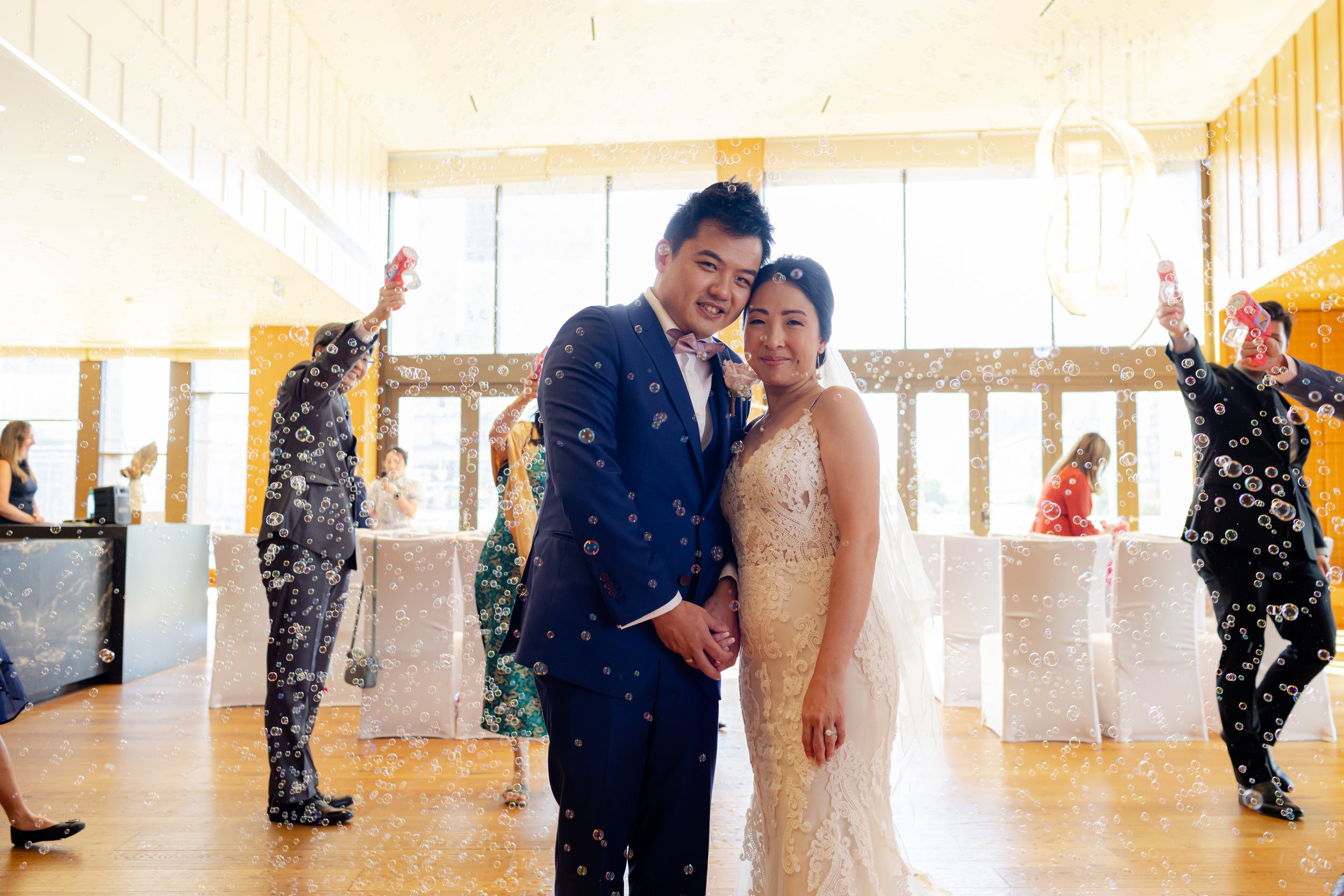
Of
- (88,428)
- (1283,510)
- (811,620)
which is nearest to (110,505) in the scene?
(88,428)

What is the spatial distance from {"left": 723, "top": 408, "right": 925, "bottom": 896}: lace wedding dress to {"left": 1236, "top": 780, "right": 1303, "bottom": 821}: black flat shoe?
6.16 feet

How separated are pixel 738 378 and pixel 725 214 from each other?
27cm

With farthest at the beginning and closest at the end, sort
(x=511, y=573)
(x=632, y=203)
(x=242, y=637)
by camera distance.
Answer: (x=632, y=203), (x=242, y=637), (x=511, y=573)

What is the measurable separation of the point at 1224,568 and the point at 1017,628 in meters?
1.08

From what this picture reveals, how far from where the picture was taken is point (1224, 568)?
8.43 ft

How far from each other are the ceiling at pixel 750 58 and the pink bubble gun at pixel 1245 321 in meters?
3.38

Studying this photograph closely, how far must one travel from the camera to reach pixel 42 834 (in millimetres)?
2301

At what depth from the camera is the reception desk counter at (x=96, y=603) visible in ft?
13.6

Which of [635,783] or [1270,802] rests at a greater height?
[635,783]

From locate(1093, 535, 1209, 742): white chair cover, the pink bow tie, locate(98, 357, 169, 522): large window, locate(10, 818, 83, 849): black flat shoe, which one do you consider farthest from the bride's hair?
locate(98, 357, 169, 522): large window

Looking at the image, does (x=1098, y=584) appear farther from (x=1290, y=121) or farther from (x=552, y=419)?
(x=1290, y=121)

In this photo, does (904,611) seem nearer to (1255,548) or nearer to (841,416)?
(841,416)

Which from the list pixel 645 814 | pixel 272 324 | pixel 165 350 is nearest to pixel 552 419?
pixel 645 814

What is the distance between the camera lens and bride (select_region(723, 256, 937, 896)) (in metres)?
1.27
